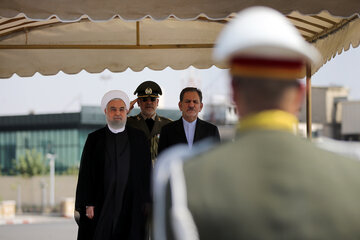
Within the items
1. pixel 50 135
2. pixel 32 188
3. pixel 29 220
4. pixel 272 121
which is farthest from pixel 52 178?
pixel 272 121

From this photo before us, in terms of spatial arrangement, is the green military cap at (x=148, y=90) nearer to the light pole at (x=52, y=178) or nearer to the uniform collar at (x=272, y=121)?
the uniform collar at (x=272, y=121)

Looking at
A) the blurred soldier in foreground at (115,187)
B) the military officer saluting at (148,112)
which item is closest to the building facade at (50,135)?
the military officer saluting at (148,112)

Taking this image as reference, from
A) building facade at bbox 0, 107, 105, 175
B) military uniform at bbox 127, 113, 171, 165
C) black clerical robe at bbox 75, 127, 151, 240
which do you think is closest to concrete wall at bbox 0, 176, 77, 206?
building facade at bbox 0, 107, 105, 175

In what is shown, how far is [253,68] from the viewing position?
5.32 ft

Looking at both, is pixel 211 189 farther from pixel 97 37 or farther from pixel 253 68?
pixel 97 37

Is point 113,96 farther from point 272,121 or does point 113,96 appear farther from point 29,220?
point 29,220

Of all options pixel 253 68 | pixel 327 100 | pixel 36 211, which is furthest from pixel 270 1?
pixel 327 100

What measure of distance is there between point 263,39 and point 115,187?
186 inches

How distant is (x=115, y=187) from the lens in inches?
243

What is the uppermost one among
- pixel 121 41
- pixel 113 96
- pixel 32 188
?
pixel 121 41

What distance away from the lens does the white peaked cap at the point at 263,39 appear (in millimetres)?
1593

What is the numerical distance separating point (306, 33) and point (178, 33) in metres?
1.76

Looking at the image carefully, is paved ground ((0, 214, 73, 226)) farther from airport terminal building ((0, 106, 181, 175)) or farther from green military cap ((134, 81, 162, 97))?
green military cap ((134, 81, 162, 97))

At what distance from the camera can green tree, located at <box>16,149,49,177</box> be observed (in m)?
51.5
